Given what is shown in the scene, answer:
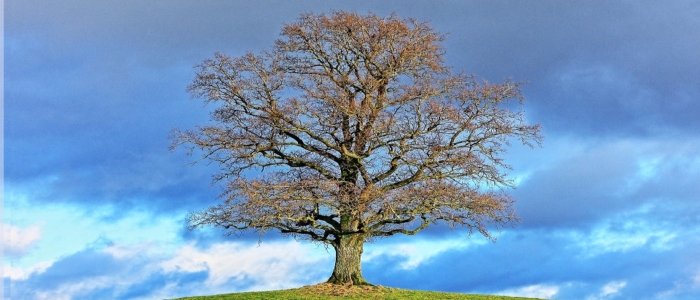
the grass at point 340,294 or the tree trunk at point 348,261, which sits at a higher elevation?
the tree trunk at point 348,261

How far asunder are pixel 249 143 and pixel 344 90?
13.5 ft

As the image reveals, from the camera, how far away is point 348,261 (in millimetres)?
26672

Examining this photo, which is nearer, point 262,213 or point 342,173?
point 262,213

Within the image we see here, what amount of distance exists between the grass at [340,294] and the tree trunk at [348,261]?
1.68 feet

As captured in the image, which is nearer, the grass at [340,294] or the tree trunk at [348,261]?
the grass at [340,294]

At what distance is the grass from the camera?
82.3 ft

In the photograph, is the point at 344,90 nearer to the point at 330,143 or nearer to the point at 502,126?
the point at 330,143

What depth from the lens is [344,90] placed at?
26344mm

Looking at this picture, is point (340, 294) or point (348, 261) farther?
point (348, 261)

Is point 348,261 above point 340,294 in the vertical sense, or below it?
above

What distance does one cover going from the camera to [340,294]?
25.2 meters

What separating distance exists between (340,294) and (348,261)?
1762 mm

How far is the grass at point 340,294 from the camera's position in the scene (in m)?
25.1

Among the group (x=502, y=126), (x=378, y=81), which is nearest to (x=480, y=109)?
(x=502, y=126)
